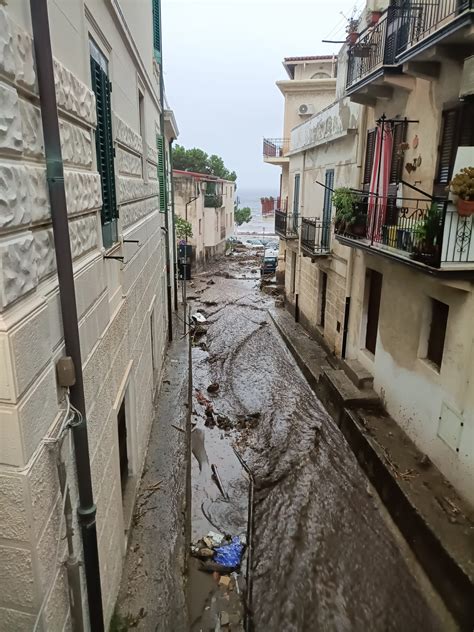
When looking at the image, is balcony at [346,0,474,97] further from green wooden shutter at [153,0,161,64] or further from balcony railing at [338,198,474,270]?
green wooden shutter at [153,0,161,64]

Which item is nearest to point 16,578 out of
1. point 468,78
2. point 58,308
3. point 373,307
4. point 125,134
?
point 58,308

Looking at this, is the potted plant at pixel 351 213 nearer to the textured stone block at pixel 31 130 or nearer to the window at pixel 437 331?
the window at pixel 437 331

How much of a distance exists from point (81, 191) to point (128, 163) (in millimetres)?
3315

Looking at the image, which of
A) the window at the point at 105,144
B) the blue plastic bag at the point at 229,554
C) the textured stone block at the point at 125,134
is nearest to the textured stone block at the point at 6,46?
the window at the point at 105,144

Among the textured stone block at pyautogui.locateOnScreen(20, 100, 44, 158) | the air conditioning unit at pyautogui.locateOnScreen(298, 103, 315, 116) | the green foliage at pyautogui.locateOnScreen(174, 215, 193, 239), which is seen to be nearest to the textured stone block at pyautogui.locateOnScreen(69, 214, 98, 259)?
the textured stone block at pyautogui.locateOnScreen(20, 100, 44, 158)

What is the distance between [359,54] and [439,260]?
18.9 feet

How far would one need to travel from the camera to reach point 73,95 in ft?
10.6

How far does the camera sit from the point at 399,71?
8.32 metres

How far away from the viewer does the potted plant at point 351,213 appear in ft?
32.7

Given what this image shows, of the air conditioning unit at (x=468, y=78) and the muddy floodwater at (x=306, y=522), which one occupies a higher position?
the air conditioning unit at (x=468, y=78)

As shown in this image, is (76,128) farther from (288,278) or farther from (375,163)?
(288,278)

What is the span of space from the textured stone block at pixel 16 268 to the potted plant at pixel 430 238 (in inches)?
221

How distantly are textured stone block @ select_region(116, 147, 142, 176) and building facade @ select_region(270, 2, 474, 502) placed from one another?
4096 mm

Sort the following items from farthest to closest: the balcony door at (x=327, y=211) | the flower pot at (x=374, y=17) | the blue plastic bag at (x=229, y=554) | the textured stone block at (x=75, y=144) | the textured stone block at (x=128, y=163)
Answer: the balcony door at (x=327, y=211)
the flower pot at (x=374, y=17)
the blue plastic bag at (x=229, y=554)
the textured stone block at (x=128, y=163)
the textured stone block at (x=75, y=144)
